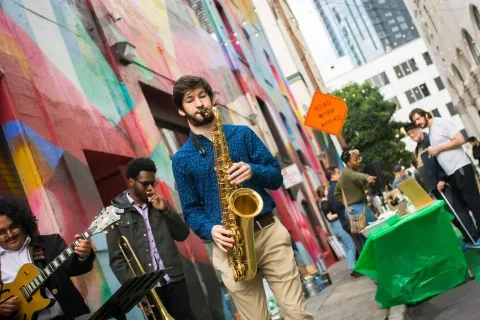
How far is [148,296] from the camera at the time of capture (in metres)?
4.46

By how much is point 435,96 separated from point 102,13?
62.0 m

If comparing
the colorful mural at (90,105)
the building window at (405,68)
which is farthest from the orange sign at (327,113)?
the building window at (405,68)

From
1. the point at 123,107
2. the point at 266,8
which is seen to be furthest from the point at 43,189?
the point at 266,8

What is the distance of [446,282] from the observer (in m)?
5.25

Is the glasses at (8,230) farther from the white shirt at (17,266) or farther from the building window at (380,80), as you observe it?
the building window at (380,80)

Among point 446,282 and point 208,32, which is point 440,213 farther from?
point 208,32

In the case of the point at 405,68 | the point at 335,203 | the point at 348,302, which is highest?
the point at 405,68

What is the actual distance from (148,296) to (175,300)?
222mm

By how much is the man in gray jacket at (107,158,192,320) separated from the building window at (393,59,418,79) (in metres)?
66.2

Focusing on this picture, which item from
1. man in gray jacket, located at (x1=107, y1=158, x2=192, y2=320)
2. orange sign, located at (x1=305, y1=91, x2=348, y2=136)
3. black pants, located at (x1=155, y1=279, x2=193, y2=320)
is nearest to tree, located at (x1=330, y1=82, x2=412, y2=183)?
orange sign, located at (x1=305, y1=91, x2=348, y2=136)

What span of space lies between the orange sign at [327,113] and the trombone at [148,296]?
270 inches

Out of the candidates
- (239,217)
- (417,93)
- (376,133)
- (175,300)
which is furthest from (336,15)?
(239,217)

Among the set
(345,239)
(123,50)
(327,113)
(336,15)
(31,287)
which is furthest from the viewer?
(336,15)

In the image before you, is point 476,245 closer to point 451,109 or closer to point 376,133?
point 376,133
